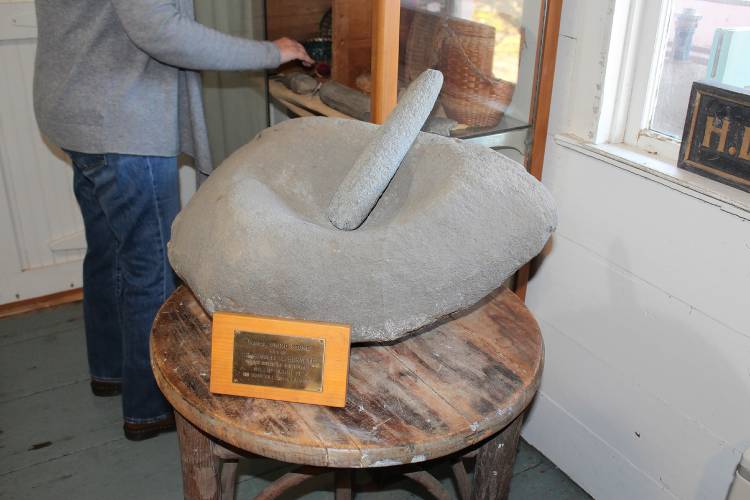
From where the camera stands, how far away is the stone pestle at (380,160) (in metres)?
1.27

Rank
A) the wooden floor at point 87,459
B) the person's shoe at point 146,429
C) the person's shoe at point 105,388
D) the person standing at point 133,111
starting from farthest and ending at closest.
Answer: 1. the person's shoe at point 105,388
2. the person's shoe at point 146,429
3. the wooden floor at point 87,459
4. the person standing at point 133,111

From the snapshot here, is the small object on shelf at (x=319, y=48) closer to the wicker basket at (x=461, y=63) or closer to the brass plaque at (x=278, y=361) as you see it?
the wicker basket at (x=461, y=63)

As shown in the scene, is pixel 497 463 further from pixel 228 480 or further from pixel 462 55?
pixel 462 55

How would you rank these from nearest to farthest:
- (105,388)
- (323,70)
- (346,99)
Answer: (346,99)
(323,70)
(105,388)

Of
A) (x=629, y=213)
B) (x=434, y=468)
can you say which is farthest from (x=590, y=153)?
(x=434, y=468)

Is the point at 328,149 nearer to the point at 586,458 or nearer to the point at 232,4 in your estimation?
the point at 232,4

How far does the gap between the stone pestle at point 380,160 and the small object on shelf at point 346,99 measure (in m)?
0.37

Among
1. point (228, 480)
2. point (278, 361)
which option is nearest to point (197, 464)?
point (228, 480)

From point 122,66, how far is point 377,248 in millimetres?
874

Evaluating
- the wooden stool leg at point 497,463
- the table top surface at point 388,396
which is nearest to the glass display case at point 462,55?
the table top surface at point 388,396

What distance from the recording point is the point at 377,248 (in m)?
1.14

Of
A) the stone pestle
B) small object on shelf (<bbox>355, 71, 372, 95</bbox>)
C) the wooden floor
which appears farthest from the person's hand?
the wooden floor

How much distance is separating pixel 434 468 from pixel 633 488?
0.50m

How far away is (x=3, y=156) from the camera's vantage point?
8.04 feet
